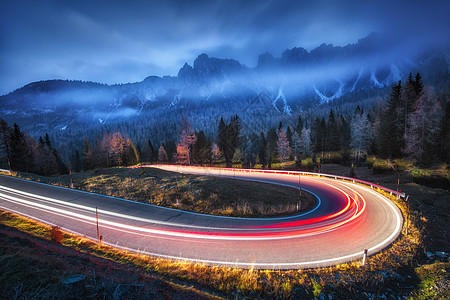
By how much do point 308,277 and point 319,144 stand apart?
6422 cm

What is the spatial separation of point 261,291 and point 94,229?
10.5 meters

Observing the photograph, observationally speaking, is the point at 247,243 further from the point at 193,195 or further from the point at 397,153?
the point at 397,153

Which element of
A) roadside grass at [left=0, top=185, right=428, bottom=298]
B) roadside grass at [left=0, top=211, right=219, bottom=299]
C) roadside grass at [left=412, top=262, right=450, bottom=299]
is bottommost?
roadside grass at [left=412, top=262, right=450, bottom=299]

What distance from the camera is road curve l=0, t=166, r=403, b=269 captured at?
30.5 ft

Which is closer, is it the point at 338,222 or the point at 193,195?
the point at 338,222

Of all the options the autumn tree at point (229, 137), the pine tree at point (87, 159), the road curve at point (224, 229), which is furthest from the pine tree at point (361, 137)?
the pine tree at point (87, 159)

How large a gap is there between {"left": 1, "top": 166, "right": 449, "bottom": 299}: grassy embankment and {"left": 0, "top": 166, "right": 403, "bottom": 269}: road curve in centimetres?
62

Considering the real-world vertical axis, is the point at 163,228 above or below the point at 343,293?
above

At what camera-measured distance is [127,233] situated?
1116 centimetres

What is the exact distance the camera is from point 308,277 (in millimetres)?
7867

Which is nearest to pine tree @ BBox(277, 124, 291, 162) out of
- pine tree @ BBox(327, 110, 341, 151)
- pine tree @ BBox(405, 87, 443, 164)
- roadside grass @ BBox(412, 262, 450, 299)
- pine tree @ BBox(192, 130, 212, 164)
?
pine tree @ BBox(327, 110, 341, 151)

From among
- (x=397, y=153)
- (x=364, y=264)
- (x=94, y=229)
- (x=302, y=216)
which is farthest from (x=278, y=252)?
(x=397, y=153)

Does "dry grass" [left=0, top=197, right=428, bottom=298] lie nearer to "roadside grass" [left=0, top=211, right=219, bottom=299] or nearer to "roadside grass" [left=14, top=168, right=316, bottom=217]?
"roadside grass" [left=0, top=211, right=219, bottom=299]

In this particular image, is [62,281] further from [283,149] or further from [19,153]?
[19,153]
